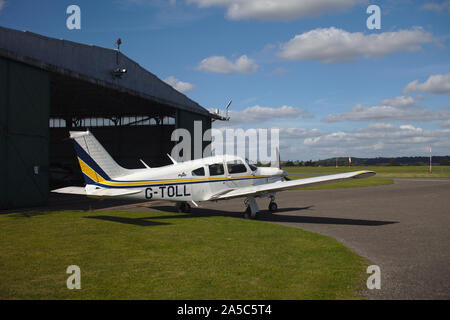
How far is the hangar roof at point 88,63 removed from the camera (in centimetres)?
1930

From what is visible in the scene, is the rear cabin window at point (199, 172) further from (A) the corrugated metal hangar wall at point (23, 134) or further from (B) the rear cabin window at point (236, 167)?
(A) the corrugated metal hangar wall at point (23, 134)

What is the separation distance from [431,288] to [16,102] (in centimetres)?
1956

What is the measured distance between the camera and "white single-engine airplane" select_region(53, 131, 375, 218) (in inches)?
537

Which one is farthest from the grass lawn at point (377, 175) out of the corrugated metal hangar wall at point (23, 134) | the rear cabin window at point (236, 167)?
the corrugated metal hangar wall at point (23, 134)

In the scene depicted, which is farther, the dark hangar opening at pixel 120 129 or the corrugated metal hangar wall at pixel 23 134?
the dark hangar opening at pixel 120 129

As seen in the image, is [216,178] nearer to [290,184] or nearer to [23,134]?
[290,184]

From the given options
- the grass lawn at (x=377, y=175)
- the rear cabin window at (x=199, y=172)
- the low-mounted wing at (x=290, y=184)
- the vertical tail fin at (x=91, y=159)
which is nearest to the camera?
the low-mounted wing at (x=290, y=184)

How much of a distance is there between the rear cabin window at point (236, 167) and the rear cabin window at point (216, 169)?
1.26 feet

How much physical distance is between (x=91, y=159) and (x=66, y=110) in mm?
33115

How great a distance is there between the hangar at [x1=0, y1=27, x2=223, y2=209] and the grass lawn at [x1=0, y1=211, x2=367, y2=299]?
6.69m

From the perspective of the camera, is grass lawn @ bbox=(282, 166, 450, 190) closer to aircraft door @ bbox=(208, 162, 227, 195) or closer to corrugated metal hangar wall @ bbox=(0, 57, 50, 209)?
aircraft door @ bbox=(208, 162, 227, 195)

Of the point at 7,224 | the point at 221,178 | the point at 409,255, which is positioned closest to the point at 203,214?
the point at 221,178

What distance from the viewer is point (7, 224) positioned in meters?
13.5
